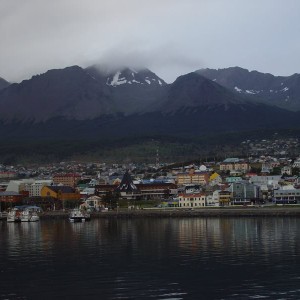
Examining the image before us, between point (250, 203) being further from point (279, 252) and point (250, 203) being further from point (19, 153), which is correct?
point (19, 153)

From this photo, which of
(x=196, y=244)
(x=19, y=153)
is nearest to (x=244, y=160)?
(x=19, y=153)

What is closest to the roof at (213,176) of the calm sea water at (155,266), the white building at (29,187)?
→ the white building at (29,187)

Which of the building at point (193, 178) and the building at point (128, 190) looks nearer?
the building at point (128, 190)

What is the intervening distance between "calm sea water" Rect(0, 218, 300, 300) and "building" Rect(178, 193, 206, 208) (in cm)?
3559

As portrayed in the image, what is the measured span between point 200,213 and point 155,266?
41.0 metres

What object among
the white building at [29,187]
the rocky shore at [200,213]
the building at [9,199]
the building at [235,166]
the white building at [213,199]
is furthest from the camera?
the building at [235,166]

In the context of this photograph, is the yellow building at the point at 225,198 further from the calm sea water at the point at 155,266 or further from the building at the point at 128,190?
the calm sea water at the point at 155,266

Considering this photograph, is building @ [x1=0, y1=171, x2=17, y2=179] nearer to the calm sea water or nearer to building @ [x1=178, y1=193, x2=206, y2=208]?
building @ [x1=178, y1=193, x2=206, y2=208]

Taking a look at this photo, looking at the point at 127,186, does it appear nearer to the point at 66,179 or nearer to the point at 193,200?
the point at 193,200

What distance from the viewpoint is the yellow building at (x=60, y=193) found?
93062 millimetres

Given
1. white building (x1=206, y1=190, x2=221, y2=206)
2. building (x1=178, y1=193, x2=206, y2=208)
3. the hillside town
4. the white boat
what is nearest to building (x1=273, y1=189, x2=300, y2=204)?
the hillside town

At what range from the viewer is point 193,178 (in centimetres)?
9969

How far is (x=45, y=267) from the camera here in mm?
28703

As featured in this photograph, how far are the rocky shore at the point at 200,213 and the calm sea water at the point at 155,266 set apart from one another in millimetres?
20660
